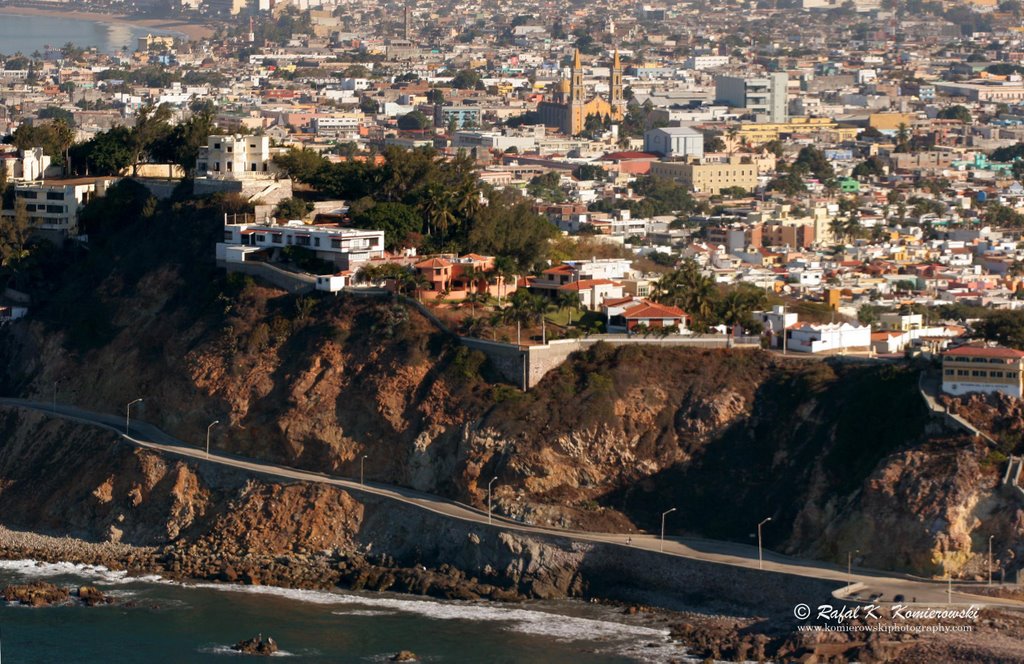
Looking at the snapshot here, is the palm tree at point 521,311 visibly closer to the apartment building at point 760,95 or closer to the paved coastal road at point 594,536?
the paved coastal road at point 594,536

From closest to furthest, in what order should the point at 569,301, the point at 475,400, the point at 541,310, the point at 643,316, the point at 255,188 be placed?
the point at 475,400 < the point at 643,316 < the point at 541,310 < the point at 569,301 < the point at 255,188

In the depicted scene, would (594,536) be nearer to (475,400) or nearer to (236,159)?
(475,400)

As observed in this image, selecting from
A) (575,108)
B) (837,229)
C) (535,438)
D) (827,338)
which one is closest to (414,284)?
(535,438)

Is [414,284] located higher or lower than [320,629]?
higher

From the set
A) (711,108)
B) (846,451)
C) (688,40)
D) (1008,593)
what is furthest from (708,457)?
(688,40)

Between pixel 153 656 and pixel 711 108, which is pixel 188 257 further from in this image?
pixel 711 108

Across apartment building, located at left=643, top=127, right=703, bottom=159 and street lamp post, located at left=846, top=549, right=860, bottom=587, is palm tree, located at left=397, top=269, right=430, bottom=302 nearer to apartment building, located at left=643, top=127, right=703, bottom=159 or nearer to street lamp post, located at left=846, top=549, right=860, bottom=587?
street lamp post, located at left=846, top=549, right=860, bottom=587

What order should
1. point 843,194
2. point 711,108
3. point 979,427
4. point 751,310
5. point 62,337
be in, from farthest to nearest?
point 711,108
point 843,194
point 62,337
point 751,310
point 979,427
